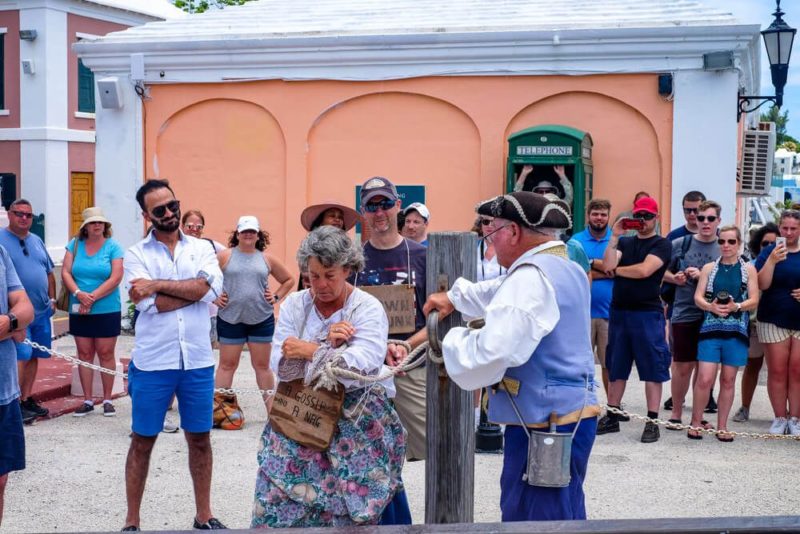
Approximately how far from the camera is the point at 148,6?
28219 millimetres

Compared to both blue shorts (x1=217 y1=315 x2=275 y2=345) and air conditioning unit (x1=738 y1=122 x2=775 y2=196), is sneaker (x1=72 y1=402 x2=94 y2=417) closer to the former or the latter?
blue shorts (x1=217 y1=315 x2=275 y2=345)

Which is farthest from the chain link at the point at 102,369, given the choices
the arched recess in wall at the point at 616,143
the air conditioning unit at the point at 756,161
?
the air conditioning unit at the point at 756,161

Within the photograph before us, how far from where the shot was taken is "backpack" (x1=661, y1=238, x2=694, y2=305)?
9047mm

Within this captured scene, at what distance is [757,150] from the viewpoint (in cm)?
1489

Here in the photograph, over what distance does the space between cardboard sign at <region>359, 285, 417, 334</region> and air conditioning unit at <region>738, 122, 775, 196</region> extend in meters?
10.4

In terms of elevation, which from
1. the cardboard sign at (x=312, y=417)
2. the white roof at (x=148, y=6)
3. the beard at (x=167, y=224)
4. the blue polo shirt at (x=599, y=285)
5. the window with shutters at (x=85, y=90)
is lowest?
the cardboard sign at (x=312, y=417)

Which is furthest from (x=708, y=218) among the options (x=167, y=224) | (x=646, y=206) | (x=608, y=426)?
(x=167, y=224)

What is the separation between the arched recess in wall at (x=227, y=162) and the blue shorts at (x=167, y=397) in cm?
831

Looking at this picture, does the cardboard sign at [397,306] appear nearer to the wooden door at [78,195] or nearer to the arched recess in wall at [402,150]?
the arched recess in wall at [402,150]

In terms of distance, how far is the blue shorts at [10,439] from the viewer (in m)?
4.99

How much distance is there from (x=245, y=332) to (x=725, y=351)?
383cm

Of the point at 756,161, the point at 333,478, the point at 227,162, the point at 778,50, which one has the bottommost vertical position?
the point at 333,478

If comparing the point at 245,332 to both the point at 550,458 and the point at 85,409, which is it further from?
the point at 550,458

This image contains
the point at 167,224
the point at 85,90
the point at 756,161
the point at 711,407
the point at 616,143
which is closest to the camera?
the point at 167,224
